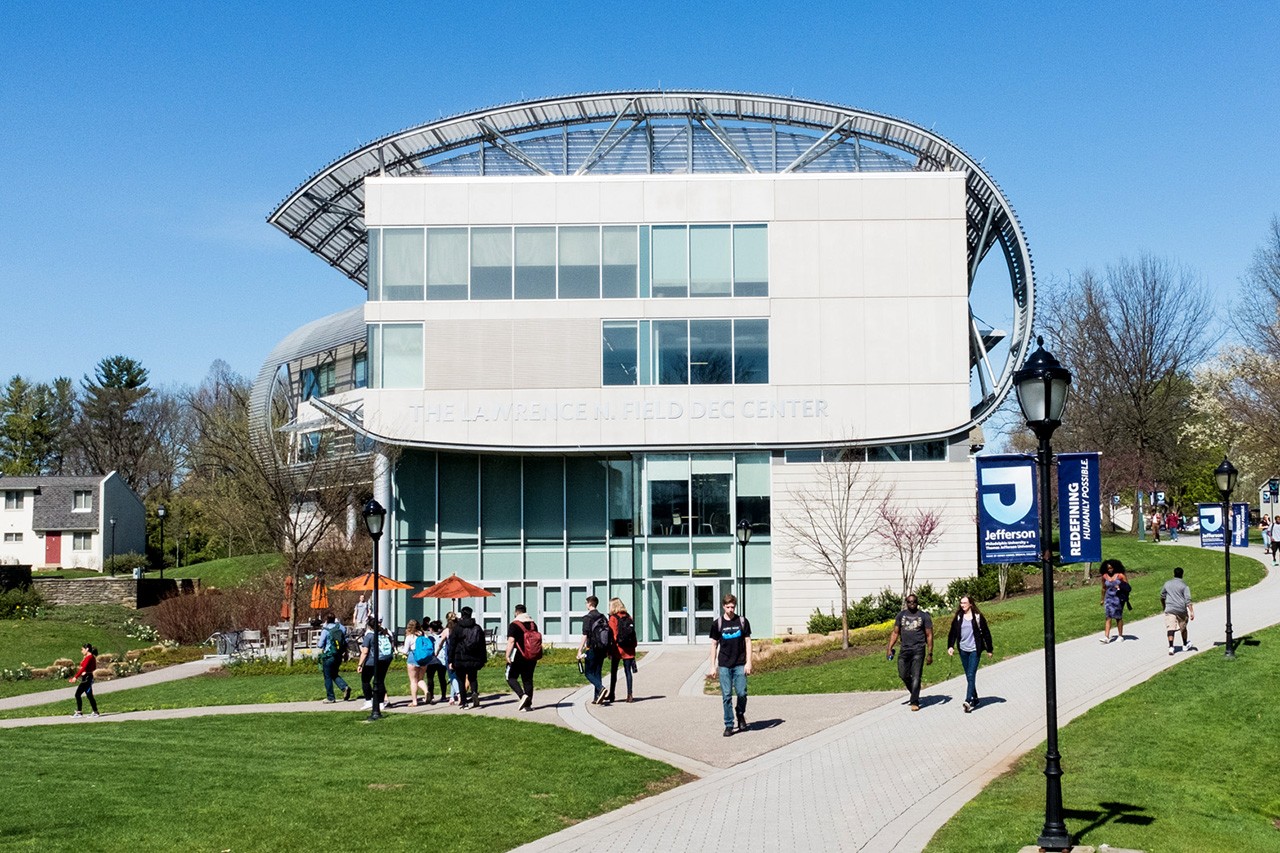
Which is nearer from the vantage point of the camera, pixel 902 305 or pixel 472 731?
pixel 472 731

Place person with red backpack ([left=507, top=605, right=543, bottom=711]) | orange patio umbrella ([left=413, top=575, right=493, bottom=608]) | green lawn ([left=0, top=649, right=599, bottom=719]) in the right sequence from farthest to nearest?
orange patio umbrella ([left=413, top=575, right=493, bottom=608])
green lawn ([left=0, top=649, right=599, bottom=719])
person with red backpack ([left=507, top=605, right=543, bottom=711])

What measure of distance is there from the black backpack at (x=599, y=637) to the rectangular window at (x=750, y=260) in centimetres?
2027

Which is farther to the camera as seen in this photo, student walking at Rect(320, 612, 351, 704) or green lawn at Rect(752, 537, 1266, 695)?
green lawn at Rect(752, 537, 1266, 695)

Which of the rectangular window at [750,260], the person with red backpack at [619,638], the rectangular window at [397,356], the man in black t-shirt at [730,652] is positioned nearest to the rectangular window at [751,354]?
the rectangular window at [750,260]

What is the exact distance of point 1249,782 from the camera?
15242mm

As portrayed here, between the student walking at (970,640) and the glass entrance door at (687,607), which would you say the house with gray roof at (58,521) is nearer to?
the glass entrance door at (687,607)

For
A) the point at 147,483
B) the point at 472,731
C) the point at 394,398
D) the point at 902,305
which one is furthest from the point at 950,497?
the point at 147,483

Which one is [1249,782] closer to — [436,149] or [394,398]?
[394,398]

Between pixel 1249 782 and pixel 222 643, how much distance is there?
2956 cm

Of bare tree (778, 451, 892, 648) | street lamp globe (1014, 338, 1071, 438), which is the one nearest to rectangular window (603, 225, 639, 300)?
bare tree (778, 451, 892, 648)

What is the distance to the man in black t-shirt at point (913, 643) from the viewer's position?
19.5 m

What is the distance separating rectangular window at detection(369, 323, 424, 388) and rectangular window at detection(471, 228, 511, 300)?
233 centimetres

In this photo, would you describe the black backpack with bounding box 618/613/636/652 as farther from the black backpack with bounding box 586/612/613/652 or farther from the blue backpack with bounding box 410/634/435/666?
the blue backpack with bounding box 410/634/435/666

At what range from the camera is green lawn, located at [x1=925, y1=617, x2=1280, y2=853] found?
12.0 m
